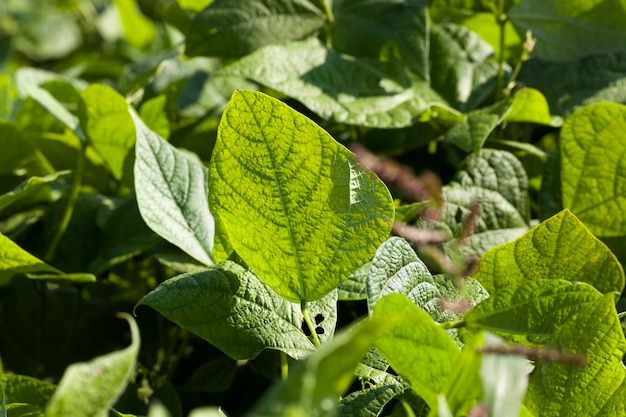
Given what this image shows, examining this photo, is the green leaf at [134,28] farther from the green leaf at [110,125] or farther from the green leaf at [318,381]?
the green leaf at [318,381]

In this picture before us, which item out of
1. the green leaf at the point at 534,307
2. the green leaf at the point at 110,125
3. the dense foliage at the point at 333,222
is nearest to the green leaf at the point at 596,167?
the dense foliage at the point at 333,222

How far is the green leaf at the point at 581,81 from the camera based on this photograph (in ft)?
3.21

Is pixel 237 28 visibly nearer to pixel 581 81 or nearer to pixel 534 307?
pixel 581 81

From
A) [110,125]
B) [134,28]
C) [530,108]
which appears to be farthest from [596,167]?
[134,28]

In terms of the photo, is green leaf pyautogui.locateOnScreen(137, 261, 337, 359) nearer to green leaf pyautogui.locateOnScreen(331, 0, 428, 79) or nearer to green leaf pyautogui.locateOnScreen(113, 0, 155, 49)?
green leaf pyautogui.locateOnScreen(331, 0, 428, 79)

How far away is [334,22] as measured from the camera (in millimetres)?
1025

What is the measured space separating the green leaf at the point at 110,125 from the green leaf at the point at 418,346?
49 cm

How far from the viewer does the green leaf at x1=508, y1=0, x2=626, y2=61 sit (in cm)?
97

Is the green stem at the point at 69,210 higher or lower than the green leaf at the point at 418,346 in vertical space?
lower

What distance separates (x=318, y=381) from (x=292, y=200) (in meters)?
0.22

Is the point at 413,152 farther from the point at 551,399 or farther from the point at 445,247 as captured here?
the point at 551,399

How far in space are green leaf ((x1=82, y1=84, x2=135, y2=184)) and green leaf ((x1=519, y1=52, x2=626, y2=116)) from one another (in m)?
0.49

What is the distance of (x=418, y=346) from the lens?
1.69 ft

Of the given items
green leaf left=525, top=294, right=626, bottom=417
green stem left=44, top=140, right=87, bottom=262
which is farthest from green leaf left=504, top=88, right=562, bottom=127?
green stem left=44, top=140, right=87, bottom=262
